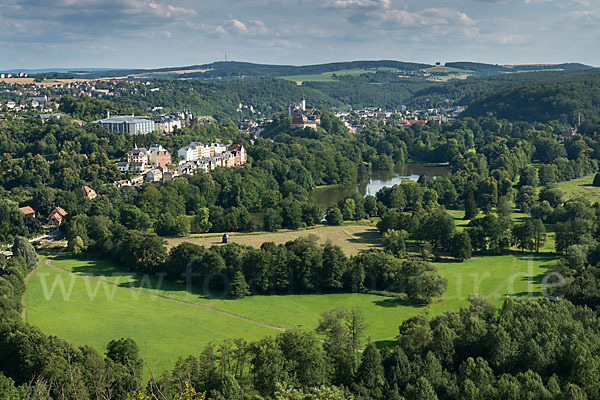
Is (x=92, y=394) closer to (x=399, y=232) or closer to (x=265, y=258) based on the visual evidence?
(x=265, y=258)

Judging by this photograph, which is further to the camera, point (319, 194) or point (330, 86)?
point (330, 86)

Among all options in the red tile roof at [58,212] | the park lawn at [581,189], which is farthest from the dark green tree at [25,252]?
the park lawn at [581,189]

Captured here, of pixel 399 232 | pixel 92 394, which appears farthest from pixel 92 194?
pixel 92 394

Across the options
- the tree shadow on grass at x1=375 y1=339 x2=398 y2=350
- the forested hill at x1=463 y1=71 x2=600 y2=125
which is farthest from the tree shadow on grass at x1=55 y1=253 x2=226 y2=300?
the forested hill at x1=463 y1=71 x2=600 y2=125

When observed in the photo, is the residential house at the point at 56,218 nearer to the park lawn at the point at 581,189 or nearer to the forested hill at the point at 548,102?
the park lawn at the point at 581,189

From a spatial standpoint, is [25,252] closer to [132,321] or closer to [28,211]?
→ [132,321]

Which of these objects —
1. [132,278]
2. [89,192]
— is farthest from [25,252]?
[89,192]
